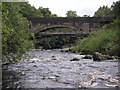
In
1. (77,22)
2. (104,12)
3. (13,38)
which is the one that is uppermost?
(104,12)

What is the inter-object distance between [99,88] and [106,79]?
224 cm

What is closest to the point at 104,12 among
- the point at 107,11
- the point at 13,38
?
the point at 107,11

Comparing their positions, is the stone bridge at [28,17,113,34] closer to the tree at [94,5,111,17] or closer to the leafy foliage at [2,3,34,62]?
the tree at [94,5,111,17]

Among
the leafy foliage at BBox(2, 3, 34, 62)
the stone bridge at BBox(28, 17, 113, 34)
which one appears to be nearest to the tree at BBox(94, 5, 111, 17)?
the stone bridge at BBox(28, 17, 113, 34)

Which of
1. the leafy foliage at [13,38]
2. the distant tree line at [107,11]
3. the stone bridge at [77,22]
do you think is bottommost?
the leafy foliage at [13,38]

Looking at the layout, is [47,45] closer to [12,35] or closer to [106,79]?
[12,35]

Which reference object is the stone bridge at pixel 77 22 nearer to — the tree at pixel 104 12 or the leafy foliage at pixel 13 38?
the tree at pixel 104 12

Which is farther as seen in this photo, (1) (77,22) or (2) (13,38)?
(1) (77,22)

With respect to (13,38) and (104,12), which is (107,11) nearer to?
(104,12)

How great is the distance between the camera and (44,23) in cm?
6181

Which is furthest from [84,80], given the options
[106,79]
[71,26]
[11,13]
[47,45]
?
[47,45]

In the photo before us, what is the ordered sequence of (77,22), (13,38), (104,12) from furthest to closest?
(104,12) < (77,22) < (13,38)

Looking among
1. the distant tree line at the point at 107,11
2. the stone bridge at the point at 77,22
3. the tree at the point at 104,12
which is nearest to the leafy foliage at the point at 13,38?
the distant tree line at the point at 107,11

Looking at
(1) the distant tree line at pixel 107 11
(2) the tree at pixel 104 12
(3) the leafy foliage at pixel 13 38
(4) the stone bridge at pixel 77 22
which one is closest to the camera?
(3) the leafy foliage at pixel 13 38
